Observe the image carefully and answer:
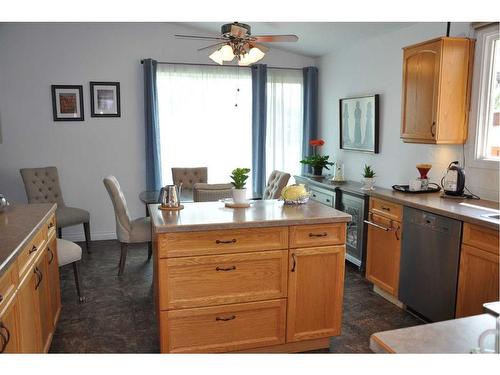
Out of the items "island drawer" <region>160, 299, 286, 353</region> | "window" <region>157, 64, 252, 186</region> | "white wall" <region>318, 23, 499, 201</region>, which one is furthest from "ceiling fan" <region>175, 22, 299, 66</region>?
"window" <region>157, 64, 252, 186</region>

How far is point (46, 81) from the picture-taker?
16.6 ft

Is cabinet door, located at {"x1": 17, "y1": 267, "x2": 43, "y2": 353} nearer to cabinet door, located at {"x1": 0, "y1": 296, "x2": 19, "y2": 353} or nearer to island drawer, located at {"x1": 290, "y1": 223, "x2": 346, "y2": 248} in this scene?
cabinet door, located at {"x1": 0, "y1": 296, "x2": 19, "y2": 353}

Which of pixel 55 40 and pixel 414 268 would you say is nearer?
pixel 414 268

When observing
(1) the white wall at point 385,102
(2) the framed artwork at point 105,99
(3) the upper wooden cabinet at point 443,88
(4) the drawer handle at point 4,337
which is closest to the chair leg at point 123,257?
(2) the framed artwork at point 105,99

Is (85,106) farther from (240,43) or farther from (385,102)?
(385,102)

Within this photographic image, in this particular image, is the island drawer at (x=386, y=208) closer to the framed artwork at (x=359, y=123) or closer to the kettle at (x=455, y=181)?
the kettle at (x=455, y=181)

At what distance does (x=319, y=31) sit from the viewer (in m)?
4.59

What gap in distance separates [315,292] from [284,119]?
3.64m

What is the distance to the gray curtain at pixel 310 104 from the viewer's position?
5.78 m

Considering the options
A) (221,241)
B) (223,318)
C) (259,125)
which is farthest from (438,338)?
(259,125)
